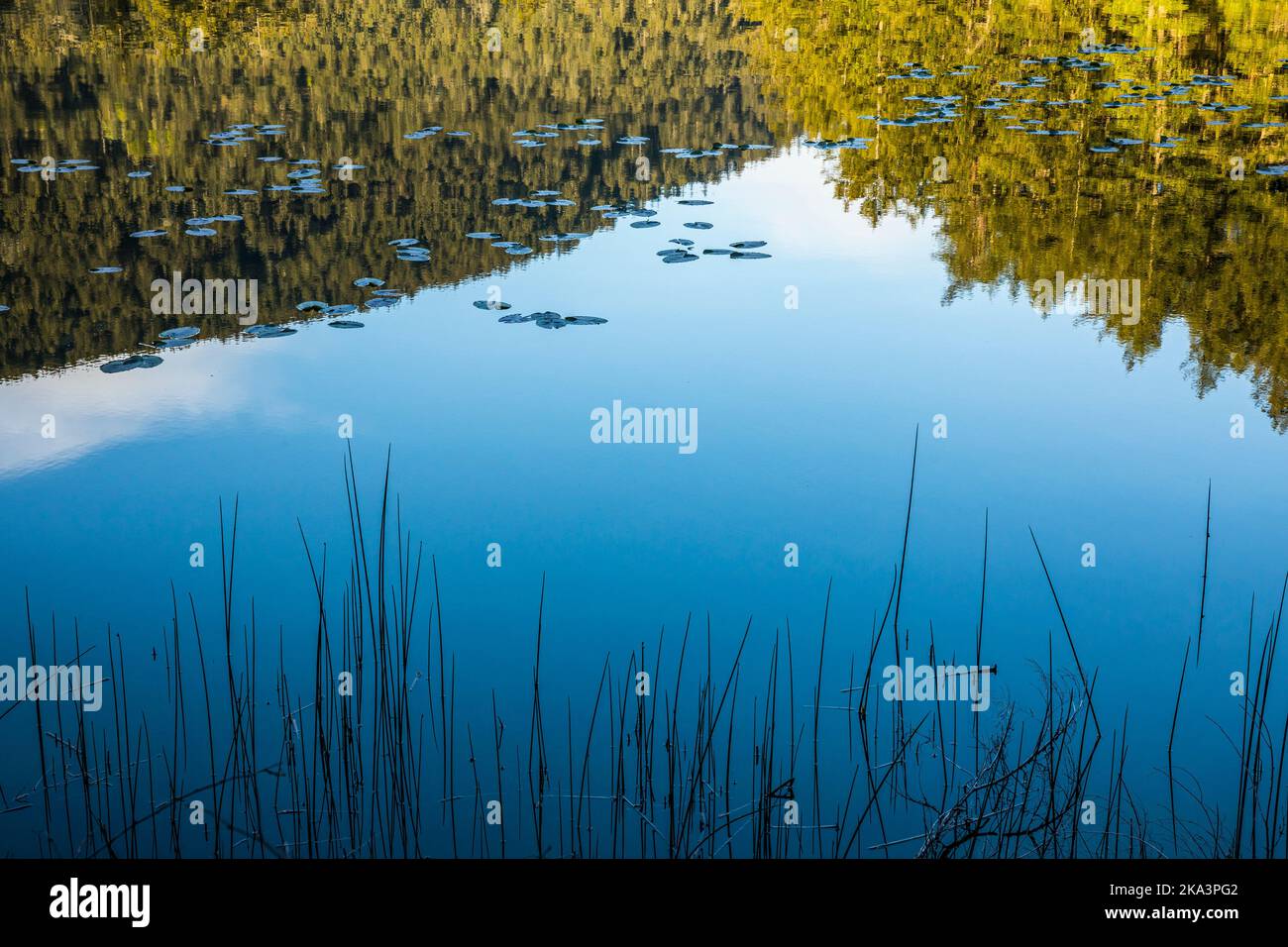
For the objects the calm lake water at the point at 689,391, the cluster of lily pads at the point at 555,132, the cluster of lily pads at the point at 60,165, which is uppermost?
the cluster of lily pads at the point at 555,132

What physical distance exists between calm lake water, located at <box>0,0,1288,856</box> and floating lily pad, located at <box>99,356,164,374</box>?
2 cm

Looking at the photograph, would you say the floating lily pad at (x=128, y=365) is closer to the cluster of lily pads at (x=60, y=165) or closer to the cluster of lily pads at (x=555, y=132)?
the cluster of lily pads at (x=60, y=165)

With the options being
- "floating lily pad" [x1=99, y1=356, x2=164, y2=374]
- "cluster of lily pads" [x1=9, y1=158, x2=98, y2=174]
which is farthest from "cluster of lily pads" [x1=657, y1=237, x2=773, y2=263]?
"cluster of lily pads" [x1=9, y1=158, x2=98, y2=174]

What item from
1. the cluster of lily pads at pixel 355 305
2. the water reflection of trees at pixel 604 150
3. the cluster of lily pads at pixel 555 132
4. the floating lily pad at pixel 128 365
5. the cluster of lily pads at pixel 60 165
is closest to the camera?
the floating lily pad at pixel 128 365

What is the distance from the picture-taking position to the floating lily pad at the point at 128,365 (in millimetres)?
5844

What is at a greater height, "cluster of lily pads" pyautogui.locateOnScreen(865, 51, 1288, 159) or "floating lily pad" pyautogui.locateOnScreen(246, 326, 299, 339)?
"cluster of lily pads" pyautogui.locateOnScreen(865, 51, 1288, 159)

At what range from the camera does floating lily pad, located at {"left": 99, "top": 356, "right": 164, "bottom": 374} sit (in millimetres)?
5844

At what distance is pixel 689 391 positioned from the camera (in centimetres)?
554

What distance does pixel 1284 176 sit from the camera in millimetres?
9359

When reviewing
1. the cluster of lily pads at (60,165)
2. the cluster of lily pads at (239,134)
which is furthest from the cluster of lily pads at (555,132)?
the cluster of lily pads at (60,165)

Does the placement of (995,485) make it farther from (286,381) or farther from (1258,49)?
(1258,49)

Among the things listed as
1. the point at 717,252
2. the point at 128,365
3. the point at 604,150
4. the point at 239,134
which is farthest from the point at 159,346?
the point at 239,134

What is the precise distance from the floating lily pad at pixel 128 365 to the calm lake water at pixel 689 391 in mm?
19

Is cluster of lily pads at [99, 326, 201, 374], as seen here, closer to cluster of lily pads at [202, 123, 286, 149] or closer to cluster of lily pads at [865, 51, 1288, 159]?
cluster of lily pads at [202, 123, 286, 149]
